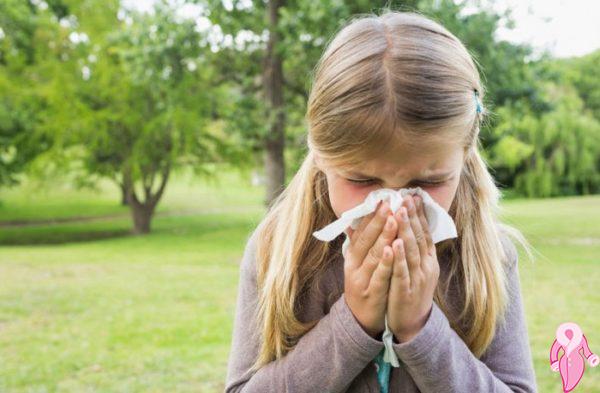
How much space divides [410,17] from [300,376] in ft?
3.43

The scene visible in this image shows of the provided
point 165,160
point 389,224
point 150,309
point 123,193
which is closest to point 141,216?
point 165,160

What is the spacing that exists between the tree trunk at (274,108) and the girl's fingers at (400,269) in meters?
12.0

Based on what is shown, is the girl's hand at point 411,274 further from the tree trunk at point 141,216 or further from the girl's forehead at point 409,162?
the tree trunk at point 141,216

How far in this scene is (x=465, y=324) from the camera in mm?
1918

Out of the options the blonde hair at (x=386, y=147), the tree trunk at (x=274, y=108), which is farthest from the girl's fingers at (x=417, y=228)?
the tree trunk at (x=274, y=108)

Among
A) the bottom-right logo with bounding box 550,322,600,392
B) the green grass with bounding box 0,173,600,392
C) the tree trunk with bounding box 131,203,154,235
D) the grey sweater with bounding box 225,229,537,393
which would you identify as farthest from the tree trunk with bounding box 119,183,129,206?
the grey sweater with bounding box 225,229,537,393

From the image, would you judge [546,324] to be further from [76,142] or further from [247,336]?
[76,142]

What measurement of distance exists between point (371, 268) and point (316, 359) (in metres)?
0.31

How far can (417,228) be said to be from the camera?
1663mm

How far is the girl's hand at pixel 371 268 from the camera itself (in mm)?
1632

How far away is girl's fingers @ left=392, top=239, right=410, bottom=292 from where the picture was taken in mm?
1620

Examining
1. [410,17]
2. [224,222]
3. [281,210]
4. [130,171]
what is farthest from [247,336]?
[224,222]

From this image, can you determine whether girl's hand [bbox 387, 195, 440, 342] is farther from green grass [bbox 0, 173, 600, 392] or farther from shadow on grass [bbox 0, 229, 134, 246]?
shadow on grass [bbox 0, 229, 134, 246]

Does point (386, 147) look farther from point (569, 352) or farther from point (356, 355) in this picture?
point (569, 352)
